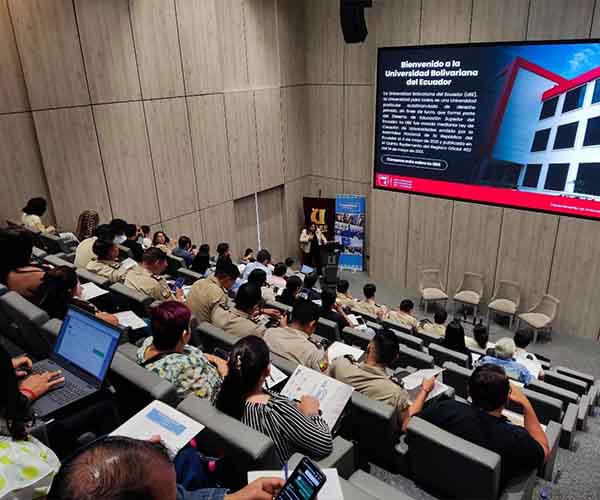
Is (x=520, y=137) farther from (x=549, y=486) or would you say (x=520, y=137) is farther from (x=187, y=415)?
(x=187, y=415)

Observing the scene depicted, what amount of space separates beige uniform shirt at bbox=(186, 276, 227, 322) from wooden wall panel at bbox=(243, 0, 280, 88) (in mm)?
5702

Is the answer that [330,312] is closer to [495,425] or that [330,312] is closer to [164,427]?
[495,425]

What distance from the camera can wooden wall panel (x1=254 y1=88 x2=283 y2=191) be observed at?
9164 mm

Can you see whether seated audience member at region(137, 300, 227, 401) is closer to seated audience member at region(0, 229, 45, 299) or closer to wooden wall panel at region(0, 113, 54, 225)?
seated audience member at region(0, 229, 45, 299)

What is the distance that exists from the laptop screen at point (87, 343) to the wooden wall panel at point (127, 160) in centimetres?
473

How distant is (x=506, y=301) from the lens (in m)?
7.76

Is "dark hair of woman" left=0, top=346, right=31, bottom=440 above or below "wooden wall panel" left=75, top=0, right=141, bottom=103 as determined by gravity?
below

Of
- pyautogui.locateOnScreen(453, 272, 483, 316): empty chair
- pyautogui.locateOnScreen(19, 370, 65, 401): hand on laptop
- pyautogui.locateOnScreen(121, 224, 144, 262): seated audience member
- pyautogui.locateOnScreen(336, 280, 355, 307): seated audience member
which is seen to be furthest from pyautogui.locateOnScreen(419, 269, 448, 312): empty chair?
pyautogui.locateOnScreen(19, 370, 65, 401): hand on laptop

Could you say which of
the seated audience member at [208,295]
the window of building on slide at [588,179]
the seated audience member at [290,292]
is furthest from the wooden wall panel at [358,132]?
the seated audience member at [208,295]

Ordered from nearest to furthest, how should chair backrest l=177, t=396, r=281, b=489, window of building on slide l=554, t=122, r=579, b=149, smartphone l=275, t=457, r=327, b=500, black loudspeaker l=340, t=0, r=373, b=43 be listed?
smartphone l=275, t=457, r=327, b=500 → chair backrest l=177, t=396, r=281, b=489 → window of building on slide l=554, t=122, r=579, b=149 → black loudspeaker l=340, t=0, r=373, b=43

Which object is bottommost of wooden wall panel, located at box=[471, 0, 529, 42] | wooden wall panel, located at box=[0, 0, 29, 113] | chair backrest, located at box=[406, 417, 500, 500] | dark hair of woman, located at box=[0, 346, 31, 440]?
chair backrest, located at box=[406, 417, 500, 500]

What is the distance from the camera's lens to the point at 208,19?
7.86 metres

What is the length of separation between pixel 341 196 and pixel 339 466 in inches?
315

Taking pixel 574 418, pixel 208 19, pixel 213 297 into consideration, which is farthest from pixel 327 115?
pixel 574 418
